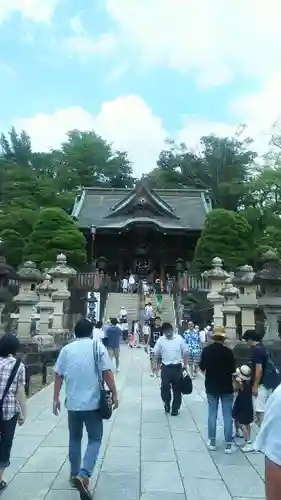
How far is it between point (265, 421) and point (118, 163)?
60705 mm

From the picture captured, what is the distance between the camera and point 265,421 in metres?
2.52

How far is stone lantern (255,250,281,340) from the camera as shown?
42.1 feet

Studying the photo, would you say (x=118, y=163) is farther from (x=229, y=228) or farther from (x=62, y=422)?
(x=62, y=422)

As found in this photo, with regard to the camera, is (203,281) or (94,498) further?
(203,281)

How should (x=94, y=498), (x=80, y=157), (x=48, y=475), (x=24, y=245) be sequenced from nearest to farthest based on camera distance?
(x=94, y=498) < (x=48, y=475) < (x=24, y=245) < (x=80, y=157)

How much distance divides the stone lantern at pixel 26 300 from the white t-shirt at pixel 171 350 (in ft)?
20.4

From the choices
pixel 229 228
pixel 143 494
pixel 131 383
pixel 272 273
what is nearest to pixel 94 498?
pixel 143 494

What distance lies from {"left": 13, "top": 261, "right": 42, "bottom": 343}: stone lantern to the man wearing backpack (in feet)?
26.9

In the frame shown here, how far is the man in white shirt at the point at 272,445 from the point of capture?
7.84 feet

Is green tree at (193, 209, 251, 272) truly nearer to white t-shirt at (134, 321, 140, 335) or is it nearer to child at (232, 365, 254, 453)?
white t-shirt at (134, 321, 140, 335)

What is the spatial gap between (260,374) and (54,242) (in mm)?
24515

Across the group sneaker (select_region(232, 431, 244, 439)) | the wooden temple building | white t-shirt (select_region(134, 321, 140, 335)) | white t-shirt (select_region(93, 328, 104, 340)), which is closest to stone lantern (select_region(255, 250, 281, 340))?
white t-shirt (select_region(93, 328, 104, 340))

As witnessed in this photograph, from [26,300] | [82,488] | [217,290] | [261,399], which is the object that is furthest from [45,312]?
[82,488]

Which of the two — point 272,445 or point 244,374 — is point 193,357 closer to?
point 244,374
